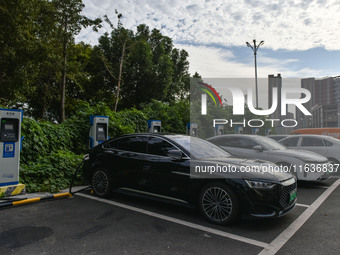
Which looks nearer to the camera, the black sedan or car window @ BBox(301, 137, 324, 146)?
the black sedan

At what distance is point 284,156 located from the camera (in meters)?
7.53

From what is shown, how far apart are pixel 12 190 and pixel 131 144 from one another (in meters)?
2.47

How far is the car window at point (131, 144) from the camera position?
5395 mm

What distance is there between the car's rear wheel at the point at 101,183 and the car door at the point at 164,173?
0.88 m

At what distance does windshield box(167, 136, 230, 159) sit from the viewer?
491 centimetres

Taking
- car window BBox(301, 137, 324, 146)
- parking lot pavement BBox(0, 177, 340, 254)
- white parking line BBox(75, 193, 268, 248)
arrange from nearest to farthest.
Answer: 1. parking lot pavement BBox(0, 177, 340, 254)
2. white parking line BBox(75, 193, 268, 248)
3. car window BBox(301, 137, 324, 146)

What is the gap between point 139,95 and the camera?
30875 millimetres

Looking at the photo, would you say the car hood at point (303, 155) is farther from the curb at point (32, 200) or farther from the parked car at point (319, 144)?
the curb at point (32, 200)

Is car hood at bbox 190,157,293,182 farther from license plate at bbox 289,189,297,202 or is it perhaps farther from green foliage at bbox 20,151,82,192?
green foliage at bbox 20,151,82,192

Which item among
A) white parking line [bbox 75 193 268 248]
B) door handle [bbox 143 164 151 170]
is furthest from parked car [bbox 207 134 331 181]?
white parking line [bbox 75 193 268 248]

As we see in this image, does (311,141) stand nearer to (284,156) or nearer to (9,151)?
(284,156)

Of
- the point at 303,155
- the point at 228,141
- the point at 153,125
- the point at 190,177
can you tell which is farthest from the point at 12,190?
the point at 303,155

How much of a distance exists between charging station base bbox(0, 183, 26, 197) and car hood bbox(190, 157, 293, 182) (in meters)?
3.52

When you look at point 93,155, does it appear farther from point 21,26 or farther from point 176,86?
point 176,86
